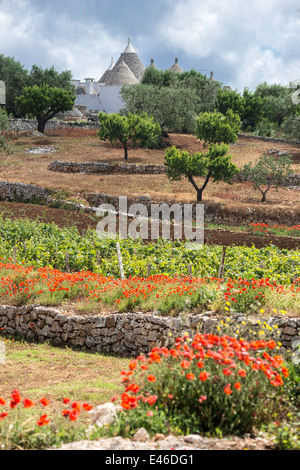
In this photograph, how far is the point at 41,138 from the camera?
46.1 meters

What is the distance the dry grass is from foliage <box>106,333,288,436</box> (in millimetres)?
22868

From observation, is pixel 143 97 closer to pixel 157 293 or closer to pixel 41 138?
pixel 41 138

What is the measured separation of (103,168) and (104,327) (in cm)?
2748

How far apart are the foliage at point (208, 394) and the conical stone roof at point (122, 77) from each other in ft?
187

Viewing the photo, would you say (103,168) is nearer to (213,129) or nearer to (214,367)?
(213,129)

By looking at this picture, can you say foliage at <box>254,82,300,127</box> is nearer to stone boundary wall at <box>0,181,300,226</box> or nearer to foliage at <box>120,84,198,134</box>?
foliage at <box>120,84,198,134</box>

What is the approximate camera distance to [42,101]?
4722 centimetres

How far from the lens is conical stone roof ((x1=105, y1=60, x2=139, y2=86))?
58.7 metres

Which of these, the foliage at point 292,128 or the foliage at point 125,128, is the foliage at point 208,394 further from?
the foliage at point 292,128

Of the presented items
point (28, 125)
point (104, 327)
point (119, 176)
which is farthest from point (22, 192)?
point (28, 125)

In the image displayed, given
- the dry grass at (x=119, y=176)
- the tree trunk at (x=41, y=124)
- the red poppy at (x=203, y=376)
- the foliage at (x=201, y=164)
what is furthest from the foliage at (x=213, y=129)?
the red poppy at (x=203, y=376)

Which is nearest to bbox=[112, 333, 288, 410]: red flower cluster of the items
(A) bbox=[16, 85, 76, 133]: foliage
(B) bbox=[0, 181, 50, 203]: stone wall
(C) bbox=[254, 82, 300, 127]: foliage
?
(B) bbox=[0, 181, 50, 203]: stone wall

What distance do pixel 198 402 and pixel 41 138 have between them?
44.2 meters

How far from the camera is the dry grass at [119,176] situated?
94.5 feet
